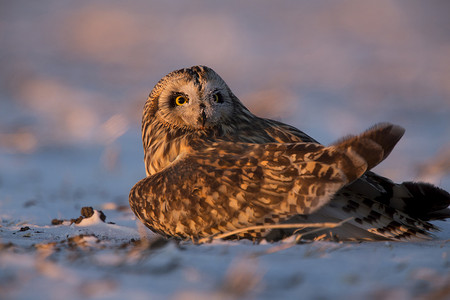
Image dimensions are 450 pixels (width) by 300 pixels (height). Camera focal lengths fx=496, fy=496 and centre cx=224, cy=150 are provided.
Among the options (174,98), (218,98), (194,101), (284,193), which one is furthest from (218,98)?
(284,193)

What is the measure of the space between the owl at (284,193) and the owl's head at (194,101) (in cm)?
23

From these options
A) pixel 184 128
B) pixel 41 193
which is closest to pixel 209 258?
pixel 184 128

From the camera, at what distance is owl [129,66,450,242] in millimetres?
3369

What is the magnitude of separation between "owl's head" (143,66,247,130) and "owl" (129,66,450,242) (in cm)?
23

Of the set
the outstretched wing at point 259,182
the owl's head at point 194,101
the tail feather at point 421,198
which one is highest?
the owl's head at point 194,101

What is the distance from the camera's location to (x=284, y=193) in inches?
136

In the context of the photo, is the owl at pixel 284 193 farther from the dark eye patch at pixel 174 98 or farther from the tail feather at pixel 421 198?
the dark eye patch at pixel 174 98

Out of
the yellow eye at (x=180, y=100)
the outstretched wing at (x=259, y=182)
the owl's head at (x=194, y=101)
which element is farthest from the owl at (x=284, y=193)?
the yellow eye at (x=180, y=100)

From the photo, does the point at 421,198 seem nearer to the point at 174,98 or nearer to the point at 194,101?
the point at 194,101

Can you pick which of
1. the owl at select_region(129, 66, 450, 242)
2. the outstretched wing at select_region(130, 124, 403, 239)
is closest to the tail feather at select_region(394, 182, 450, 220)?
the owl at select_region(129, 66, 450, 242)

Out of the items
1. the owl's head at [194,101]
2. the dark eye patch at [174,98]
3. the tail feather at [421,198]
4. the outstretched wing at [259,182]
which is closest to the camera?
the outstretched wing at [259,182]

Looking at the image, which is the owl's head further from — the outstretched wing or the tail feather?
the tail feather

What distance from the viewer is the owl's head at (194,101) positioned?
441 cm

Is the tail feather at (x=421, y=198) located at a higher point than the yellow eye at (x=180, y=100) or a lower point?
lower
